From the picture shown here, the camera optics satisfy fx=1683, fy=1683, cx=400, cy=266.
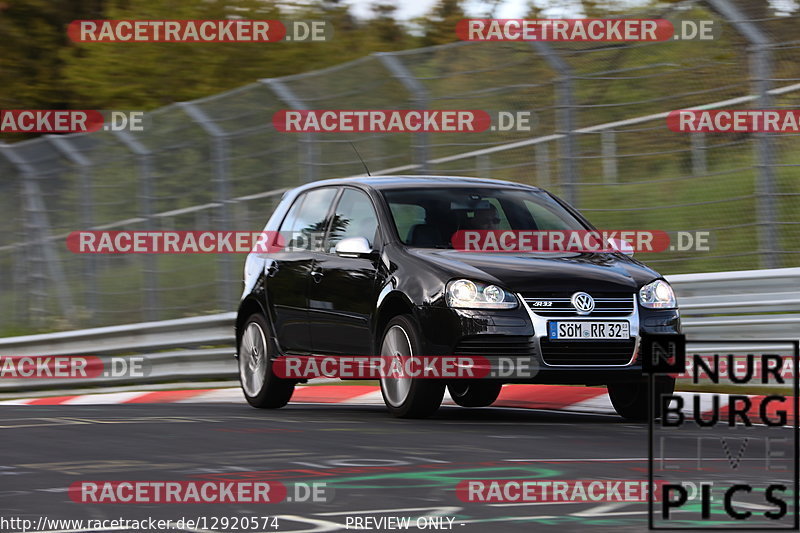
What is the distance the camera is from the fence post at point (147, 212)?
18953 millimetres

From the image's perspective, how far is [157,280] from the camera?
19109 millimetres

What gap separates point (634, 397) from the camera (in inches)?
445

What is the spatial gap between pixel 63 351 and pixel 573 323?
978cm

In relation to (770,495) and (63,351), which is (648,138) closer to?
(770,495)

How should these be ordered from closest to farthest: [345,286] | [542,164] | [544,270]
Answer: [544,270] → [345,286] → [542,164]

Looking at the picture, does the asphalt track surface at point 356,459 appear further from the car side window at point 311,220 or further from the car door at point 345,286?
the car side window at point 311,220

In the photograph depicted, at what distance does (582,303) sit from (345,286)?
1.91 metres

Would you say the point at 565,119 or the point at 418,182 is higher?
the point at 565,119

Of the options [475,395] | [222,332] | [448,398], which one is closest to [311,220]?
[475,395]

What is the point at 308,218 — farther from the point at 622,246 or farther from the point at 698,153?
the point at 698,153

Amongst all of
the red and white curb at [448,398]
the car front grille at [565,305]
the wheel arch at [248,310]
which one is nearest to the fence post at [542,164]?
the red and white curb at [448,398]

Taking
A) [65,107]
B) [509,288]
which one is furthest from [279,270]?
[65,107]

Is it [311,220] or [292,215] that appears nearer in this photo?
[311,220]

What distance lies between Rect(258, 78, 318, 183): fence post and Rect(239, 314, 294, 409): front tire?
386 cm
